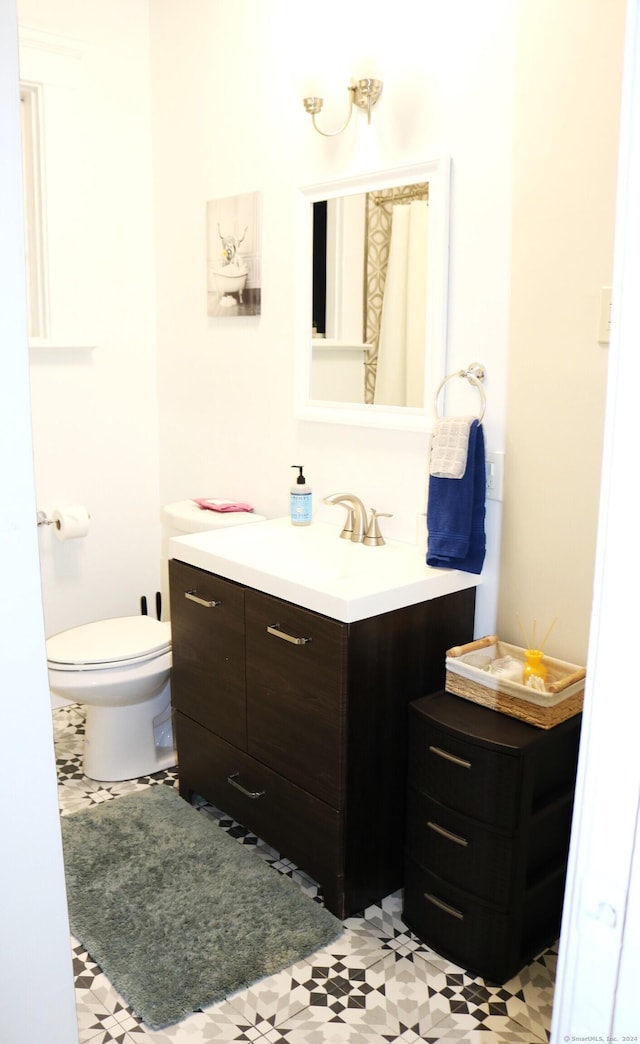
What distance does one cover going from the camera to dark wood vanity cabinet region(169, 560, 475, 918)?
2.12m

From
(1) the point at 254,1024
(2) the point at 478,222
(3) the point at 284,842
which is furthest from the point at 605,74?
(1) the point at 254,1024

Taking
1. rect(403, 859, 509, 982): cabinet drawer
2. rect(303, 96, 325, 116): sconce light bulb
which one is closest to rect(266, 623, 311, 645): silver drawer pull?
rect(403, 859, 509, 982): cabinet drawer

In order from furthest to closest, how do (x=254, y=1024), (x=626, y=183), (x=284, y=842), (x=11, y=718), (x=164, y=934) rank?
(x=284, y=842), (x=164, y=934), (x=254, y=1024), (x=11, y=718), (x=626, y=183)

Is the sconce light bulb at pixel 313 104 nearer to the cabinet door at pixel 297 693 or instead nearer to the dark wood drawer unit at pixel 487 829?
the cabinet door at pixel 297 693

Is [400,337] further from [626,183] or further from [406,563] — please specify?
[626,183]

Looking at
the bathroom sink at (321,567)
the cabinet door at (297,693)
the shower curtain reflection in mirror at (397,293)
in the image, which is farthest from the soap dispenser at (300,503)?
the cabinet door at (297,693)

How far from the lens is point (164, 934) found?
84.1 inches

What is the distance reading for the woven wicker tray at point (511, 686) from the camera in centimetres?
197

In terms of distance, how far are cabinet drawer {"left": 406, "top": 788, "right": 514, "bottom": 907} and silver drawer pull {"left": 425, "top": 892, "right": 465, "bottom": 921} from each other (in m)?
0.07

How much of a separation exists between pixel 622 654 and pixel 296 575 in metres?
1.45

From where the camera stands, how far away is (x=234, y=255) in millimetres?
2986

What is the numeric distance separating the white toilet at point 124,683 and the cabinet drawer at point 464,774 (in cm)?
104

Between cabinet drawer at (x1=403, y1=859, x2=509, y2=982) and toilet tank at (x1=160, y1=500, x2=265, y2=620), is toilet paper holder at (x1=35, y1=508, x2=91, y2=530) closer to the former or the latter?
toilet tank at (x1=160, y1=500, x2=265, y2=620)

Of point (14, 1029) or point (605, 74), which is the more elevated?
point (605, 74)
